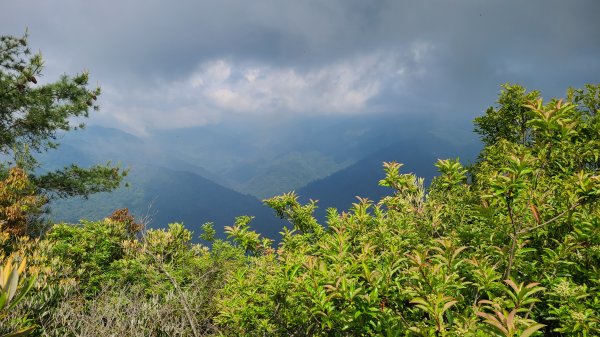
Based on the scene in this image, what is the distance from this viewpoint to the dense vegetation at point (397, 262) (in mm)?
2727

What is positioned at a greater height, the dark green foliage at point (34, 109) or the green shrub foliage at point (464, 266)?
the dark green foliage at point (34, 109)

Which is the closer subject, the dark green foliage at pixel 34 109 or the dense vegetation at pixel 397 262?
the dense vegetation at pixel 397 262

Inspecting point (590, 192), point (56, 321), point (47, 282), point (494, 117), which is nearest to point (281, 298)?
point (590, 192)

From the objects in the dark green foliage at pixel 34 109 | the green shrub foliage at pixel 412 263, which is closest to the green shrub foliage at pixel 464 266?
the green shrub foliage at pixel 412 263

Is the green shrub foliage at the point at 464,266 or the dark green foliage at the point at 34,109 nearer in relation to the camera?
the green shrub foliage at the point at 464,266

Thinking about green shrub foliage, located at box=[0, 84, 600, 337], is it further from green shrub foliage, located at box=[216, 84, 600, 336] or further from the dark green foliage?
the dark green foliage

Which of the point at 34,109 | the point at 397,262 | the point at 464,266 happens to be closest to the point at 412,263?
the point at 397,262

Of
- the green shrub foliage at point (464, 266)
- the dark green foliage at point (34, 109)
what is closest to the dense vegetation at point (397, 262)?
the green shrub foliage at point (464, 266)

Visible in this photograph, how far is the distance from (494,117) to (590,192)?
976cm

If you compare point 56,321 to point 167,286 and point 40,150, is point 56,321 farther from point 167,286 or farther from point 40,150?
point 40,150

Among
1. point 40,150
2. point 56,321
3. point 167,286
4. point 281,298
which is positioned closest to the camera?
point 281,298

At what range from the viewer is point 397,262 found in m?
2.95

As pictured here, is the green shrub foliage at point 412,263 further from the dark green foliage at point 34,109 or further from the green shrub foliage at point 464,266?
the dark green foliage at point 34,109

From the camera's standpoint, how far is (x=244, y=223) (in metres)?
6.61
